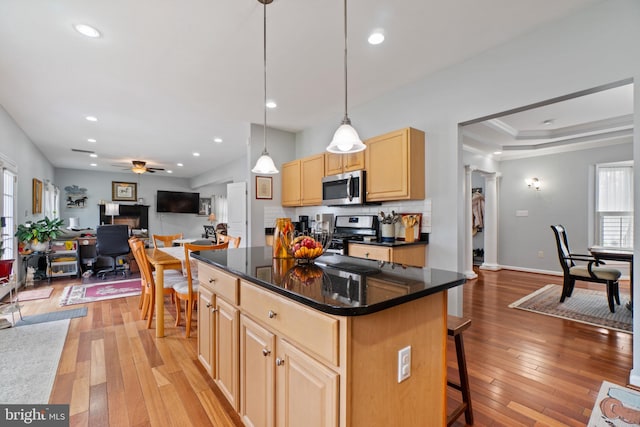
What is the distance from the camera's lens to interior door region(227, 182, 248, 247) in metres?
4.78

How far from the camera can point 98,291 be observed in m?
4.53

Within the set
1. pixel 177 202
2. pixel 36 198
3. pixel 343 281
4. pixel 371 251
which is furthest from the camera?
pixel 177 202

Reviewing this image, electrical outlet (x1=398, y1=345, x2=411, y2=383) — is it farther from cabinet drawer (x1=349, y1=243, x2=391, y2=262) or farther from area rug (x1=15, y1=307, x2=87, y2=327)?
area rug (x1=15, y1=307, x2=87, y2=327)

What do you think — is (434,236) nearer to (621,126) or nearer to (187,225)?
(621,126)

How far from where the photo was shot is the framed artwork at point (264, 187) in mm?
4715

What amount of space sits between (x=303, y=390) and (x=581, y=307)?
13.9 feet

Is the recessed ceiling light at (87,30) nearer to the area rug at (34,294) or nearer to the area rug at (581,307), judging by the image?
the area rug at (34,294)

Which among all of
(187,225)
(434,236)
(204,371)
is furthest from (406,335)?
(187,225)

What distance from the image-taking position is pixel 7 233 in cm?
430

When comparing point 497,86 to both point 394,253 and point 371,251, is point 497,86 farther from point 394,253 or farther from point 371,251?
point 371,251

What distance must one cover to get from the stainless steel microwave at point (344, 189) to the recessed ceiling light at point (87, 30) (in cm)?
270

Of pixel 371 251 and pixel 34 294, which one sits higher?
pixel 371 251

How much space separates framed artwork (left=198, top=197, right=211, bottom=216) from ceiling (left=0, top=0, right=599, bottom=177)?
252 inches

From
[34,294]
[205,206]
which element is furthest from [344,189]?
[205,206]
